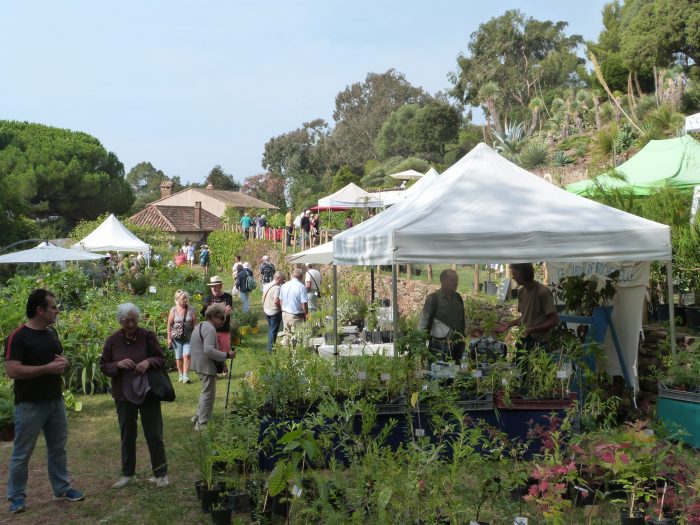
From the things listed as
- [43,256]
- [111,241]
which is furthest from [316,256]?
[111,241]

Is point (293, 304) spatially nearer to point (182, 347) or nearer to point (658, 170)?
point (182, 347)

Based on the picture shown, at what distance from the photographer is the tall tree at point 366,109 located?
65562mm

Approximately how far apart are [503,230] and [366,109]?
63.2 metres

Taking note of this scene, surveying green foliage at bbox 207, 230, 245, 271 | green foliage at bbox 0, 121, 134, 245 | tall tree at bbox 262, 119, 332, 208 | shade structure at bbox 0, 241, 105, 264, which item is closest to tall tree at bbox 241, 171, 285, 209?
tall tree at bbox 262, 119, 332, 208

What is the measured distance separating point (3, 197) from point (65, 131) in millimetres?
28131

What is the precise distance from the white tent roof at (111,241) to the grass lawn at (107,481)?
1375cm

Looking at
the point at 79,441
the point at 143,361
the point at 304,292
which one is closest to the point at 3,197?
the point at 304,292

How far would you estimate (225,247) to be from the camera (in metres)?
35.9

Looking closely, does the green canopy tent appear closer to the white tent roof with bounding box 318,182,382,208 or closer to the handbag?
the handbag

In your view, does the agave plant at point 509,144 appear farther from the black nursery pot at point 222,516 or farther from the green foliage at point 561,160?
the black nursery pot at point 222,516

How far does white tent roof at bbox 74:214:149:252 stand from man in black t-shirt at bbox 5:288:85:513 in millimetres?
17297

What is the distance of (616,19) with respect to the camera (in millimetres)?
48938

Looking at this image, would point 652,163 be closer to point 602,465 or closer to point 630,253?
point 630,253

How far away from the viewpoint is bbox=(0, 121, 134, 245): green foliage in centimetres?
4538
